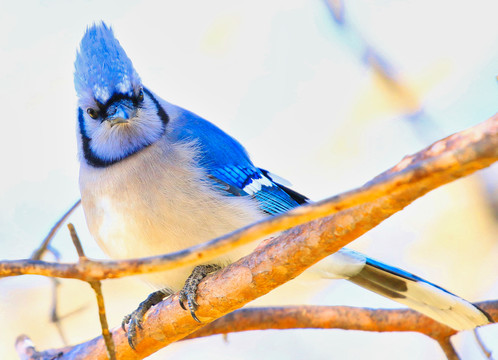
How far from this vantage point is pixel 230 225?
1.96 metres

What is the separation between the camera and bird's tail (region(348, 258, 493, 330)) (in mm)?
1838

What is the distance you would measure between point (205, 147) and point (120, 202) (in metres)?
0.38

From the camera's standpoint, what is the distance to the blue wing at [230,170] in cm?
211

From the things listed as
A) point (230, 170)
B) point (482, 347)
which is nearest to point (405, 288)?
point (482, 347)

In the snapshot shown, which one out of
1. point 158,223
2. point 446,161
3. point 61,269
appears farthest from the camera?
point 158,223

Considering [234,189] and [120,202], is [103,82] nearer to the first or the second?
[120,202]

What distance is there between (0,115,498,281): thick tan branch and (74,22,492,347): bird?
0.75m

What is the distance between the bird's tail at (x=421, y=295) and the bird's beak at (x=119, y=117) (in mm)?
942

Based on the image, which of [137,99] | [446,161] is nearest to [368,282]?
[137,99]

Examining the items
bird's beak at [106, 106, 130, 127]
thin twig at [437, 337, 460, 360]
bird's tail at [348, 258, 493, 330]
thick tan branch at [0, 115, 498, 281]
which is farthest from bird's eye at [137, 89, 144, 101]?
thin twig at [437, 337, 460, 360]

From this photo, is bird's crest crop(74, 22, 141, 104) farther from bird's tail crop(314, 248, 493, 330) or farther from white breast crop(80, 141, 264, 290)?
bird's tail crop(314, 248, 493, 330)

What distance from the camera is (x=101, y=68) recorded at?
2.05 m

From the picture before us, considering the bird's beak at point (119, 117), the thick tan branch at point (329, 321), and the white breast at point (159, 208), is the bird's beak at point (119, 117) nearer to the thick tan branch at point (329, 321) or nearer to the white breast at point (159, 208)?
the white breast at point (159, 208)

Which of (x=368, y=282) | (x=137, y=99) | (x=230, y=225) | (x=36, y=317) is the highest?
(x=137, y=99)
